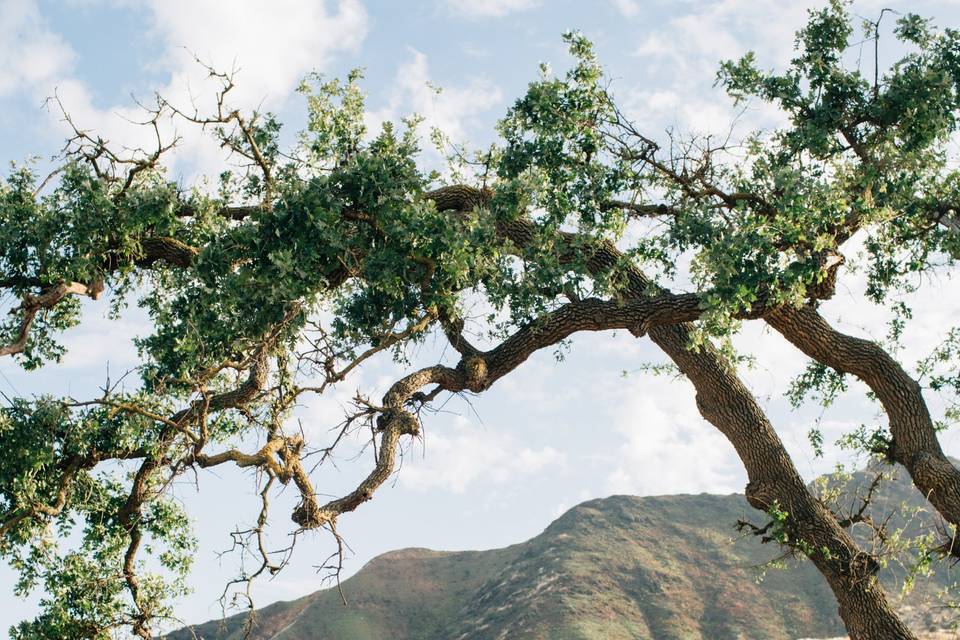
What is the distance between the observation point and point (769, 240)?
9875 millimetres

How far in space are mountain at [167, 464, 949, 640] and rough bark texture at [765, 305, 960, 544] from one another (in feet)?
90.6

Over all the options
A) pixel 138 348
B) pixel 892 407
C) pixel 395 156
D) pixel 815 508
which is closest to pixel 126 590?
pixel 138 348

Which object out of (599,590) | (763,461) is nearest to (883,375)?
(763,461)

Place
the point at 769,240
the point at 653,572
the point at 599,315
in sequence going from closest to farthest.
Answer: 1. the point at 769,240
2. the point at 599,315
3. the point at 653,572

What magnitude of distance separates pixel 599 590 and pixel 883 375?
109 ft

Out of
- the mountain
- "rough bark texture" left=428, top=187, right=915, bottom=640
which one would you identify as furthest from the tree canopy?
the mountain

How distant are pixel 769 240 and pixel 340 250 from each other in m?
4.89

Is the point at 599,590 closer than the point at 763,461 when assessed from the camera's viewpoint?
No

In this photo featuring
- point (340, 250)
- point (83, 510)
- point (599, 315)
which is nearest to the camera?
point (340, 250)

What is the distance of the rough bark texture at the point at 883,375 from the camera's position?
1207 cm

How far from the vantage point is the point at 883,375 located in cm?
1227

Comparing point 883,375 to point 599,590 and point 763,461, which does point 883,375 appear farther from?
point 599,590

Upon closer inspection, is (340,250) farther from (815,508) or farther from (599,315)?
(815,508)

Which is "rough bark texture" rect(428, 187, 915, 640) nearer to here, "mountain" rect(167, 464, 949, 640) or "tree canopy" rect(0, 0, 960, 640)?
"tree canopy" rect(0, 0, 960, 640)
